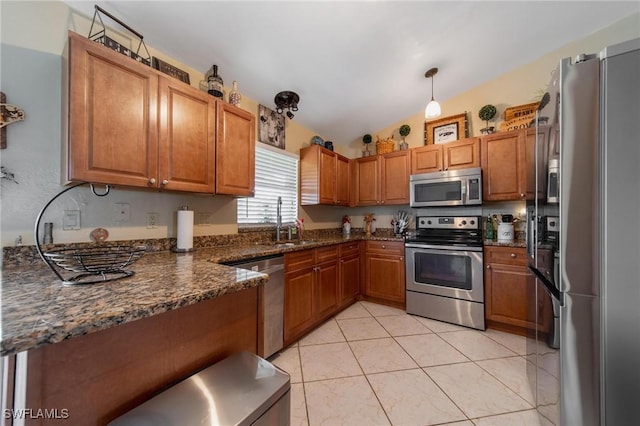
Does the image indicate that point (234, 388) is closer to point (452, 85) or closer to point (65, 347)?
point (65, 347)

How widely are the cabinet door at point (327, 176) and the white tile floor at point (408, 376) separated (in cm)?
159

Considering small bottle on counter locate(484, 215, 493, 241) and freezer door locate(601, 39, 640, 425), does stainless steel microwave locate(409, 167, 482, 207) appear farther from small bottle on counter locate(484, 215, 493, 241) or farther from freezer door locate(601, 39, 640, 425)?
freezer door locate(601, 39, 640, 425)

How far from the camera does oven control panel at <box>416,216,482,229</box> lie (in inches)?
114

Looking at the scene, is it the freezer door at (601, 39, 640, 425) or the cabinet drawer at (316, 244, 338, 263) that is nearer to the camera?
the freezer door at (601, 39, 640, 425)

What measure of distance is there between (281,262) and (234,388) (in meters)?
1.29

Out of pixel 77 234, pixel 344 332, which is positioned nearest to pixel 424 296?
pixel 344 332

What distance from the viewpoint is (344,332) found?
2.44 metres

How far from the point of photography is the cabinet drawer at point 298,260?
6.99 ft

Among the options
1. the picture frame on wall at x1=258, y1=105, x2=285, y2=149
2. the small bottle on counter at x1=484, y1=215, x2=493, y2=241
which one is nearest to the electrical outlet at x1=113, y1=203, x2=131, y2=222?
the picture frame on wall at x1=258, y1=105, x2=285, y2=149

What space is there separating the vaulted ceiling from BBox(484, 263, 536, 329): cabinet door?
233 cm

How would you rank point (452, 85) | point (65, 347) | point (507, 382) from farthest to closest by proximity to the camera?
point (452, 85) → point (507, 382) → point (65, 347)

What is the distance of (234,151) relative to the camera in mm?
1973

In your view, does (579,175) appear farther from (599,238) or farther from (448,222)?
(448,222)

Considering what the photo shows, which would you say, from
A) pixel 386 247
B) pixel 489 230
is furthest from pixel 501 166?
pixel 386 247
